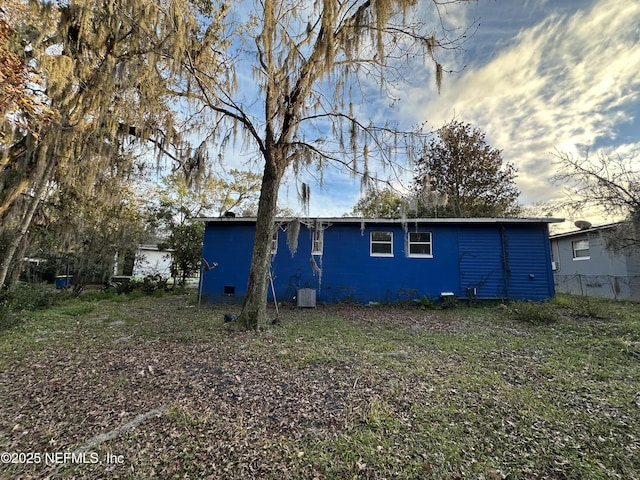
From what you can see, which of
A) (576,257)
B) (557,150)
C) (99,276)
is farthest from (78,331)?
(576,257)

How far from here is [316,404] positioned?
2932mm

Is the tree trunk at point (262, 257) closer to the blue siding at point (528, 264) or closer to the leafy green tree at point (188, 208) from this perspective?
the leafy green tree at point (188, 208)

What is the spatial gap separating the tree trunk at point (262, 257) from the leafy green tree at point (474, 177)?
37.8 ft

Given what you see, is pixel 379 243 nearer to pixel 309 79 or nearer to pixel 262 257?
pixel 262 257

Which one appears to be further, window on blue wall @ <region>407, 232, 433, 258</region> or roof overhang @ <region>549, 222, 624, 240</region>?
roof overhang @ <region>549, 222, 624, 240</region>

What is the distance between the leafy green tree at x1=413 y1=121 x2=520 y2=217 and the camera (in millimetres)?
15188

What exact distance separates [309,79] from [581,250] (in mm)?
14888

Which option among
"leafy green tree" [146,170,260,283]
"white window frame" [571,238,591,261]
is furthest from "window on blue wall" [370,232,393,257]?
"white window frame" [571,238,591,261]

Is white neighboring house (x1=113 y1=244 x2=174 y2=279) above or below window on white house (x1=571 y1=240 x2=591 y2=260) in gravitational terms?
below

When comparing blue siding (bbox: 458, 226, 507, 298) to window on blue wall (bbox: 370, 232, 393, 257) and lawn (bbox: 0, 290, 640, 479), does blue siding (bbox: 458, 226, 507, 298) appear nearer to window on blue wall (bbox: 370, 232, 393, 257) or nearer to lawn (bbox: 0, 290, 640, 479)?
window on blue wall (bbox: 370, 232, 393, 257)

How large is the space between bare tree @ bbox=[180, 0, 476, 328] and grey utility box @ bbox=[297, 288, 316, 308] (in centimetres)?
336

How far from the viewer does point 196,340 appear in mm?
5055

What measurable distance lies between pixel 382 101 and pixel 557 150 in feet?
20.6

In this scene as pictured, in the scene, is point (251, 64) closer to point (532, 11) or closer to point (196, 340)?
point (196, 340)
